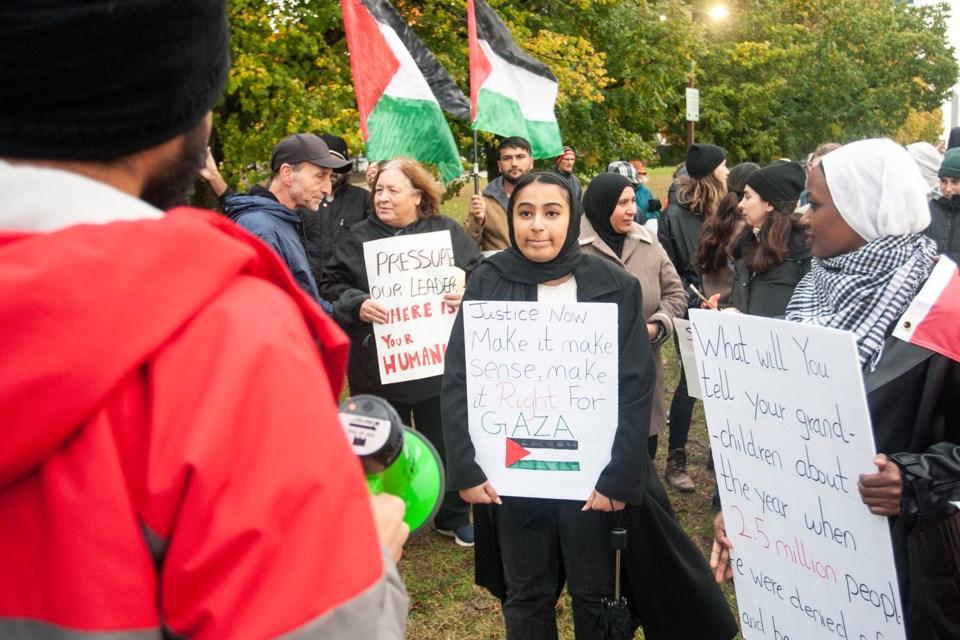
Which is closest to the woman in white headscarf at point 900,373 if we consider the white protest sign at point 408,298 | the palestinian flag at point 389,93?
the white protest sign at point 408,298

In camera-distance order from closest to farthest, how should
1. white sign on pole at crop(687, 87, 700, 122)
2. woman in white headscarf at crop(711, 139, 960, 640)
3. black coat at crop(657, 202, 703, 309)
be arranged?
1. woman in white headscarf at crop(711, 139, 960, 640)
2. black coat at crop(657, 202, 703, 309)
3. white sign on pole at crop(687, 87, 700, 122)

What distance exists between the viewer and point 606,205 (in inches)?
176

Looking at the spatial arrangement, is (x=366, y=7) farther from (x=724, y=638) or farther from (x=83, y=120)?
(x=83, y=120)

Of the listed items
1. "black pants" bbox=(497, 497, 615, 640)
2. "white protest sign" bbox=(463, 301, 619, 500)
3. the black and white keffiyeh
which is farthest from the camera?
"black pants" bbox=(497, 497, 615, 640)

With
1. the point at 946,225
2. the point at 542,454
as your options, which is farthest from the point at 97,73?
the point at 946,225

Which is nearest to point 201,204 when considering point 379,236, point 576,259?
point 379,236

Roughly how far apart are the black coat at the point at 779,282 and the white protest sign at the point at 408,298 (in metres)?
1.69

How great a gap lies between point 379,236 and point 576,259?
172 cm

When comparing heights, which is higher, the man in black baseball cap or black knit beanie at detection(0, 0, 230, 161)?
black knit beanie at detection(0, 0, 230, 161)

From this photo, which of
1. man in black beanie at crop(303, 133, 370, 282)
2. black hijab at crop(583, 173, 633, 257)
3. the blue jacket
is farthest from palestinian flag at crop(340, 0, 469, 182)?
black hijab at crop(583, 173, 633, 257)

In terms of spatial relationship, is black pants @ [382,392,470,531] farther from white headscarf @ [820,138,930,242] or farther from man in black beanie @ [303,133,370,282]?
white headscarf @ [820,138,930,242]

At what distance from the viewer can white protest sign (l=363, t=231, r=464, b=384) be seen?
4449 mm

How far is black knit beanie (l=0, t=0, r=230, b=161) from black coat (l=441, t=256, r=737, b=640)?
2191 millimetres

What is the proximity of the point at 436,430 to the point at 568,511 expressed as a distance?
5.90 feet
